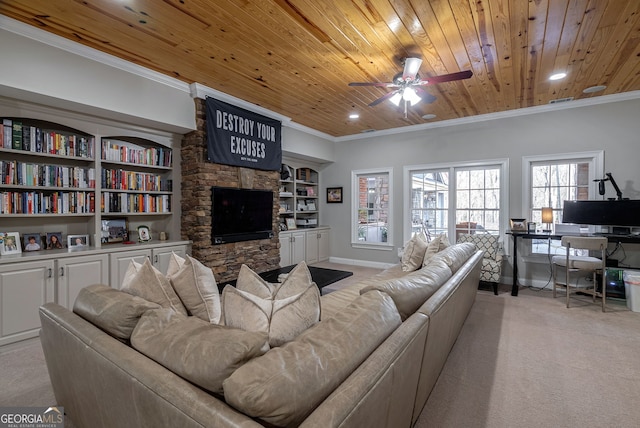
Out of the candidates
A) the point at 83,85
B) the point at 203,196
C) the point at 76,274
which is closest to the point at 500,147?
the point at 203,196

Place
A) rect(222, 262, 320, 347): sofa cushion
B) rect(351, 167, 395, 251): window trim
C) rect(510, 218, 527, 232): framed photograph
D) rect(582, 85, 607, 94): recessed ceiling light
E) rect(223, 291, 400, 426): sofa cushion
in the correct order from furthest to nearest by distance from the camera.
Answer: rect(351, 167, 395, 251): window trim < rect(510, 218, 527, 232): framed photograph < rect(582, 85, 607, 94): recessed ceiling light < rect(222, 262, 320, 347): sofa cushion < rect(223, 291, 400, 426): sofa cushion

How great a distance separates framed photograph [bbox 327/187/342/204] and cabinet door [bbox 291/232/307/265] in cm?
112

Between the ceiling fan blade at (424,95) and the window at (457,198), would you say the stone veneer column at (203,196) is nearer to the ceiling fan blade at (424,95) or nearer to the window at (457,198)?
the ceiling fan blade at (424,95)

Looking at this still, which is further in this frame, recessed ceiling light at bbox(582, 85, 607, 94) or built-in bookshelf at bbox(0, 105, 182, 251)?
recessed ceiling light at bbox(582, 85, 607, 94)

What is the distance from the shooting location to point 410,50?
2945mm

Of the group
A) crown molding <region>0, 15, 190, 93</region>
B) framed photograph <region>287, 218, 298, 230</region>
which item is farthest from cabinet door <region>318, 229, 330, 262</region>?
crown molding <region>0, 15, 190, 93</region>

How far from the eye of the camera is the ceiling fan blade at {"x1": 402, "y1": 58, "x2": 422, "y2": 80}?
2908 millimetres

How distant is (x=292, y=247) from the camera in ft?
19.1

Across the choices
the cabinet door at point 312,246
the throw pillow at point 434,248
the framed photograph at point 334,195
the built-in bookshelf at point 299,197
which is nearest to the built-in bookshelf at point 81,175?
the built-in bookshelf at point 299,197

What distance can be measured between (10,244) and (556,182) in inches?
270

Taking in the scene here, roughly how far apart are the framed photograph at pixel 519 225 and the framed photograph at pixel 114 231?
17.8 feet

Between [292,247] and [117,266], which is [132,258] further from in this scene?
[292,247]

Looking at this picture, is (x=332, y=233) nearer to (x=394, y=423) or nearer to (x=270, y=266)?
(x=270, y=266)

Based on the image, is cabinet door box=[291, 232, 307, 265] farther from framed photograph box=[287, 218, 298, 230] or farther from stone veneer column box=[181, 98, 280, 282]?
stone veneer column box=[181, 98, 280, 282]
